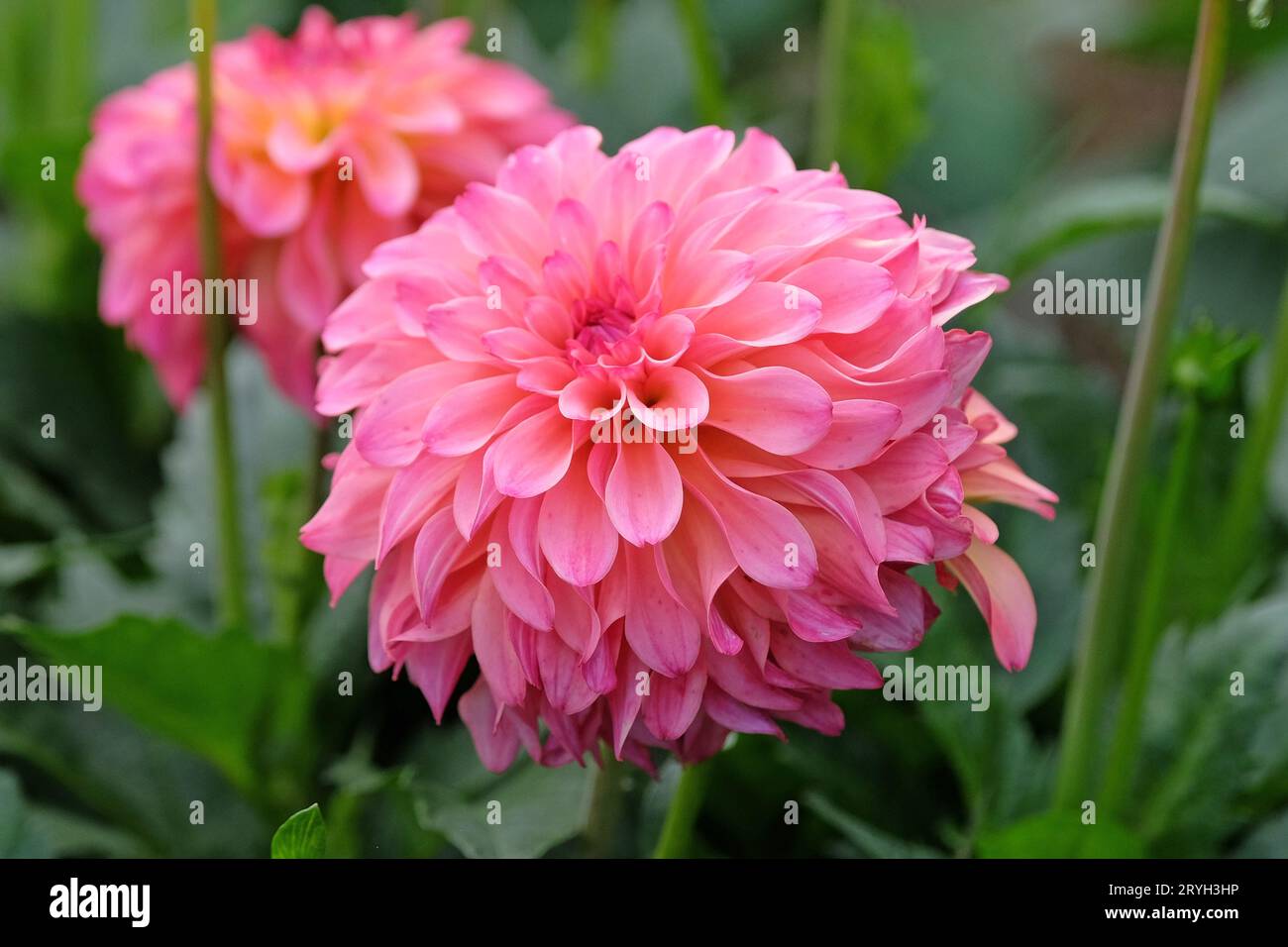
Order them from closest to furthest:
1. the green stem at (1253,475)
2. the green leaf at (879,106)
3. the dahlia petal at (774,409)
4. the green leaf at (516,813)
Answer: the dahlia petal at (774,409), the green leaf at (516,813), the green stem at (1253,475), the green leaf at (879,106)

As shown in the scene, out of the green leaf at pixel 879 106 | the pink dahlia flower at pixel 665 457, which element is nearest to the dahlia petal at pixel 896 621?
the pink dahlia flower at pixel 665 457

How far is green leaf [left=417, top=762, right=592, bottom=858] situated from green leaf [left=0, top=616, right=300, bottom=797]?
0.09 metres

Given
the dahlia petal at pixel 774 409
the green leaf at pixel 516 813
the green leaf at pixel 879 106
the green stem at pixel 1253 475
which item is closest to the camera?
the dahlia petal at pixel 774 409

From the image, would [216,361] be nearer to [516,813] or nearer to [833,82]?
[516,813]

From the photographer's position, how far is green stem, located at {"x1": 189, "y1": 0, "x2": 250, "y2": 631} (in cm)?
44

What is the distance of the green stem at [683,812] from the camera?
0.38 meters

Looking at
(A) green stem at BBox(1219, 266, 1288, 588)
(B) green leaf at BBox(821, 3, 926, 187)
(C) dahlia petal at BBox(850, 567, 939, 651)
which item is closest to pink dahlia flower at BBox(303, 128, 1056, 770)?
(C) dahlia petal at BBox(850, 567, 939, 651)

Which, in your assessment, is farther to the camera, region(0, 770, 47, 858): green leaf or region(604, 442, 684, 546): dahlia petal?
region(0, 770, 47, 858): green leaf

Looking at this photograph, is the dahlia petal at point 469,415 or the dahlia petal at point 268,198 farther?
the dahlia petal at point 268,198

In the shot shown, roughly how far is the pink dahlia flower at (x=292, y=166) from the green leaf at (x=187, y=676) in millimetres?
99

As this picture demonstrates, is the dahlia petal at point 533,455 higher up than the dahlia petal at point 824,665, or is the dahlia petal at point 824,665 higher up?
the dahlia petal at point 533,455

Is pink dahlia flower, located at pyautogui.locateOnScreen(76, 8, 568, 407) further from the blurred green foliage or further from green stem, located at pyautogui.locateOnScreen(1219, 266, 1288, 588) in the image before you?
green stem, located at pyautogui.locateOnScreen(1219, 266, 1288, 588)

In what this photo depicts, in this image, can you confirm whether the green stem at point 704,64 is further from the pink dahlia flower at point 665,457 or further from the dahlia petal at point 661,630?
the dahlia petal at point 661,630

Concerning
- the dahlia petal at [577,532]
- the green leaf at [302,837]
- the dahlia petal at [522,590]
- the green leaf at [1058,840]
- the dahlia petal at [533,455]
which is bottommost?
the green leaf at [1058,840]
